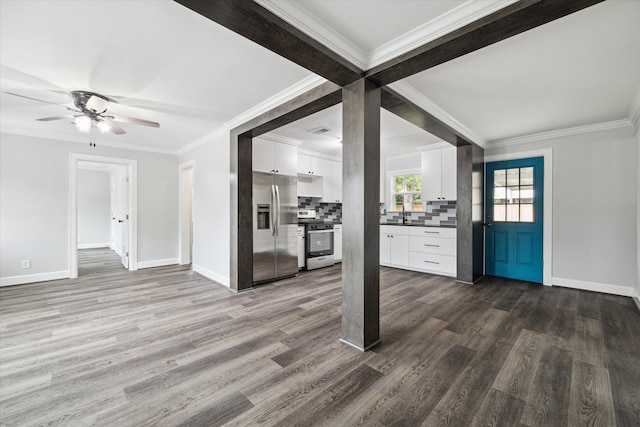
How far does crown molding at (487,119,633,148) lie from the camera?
11.9 feet

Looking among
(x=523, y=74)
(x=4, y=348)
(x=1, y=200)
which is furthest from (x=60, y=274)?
(x=523, y=74)

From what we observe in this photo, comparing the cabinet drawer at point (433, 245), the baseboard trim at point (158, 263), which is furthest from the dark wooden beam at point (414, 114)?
the baseboard trim at point (158, 263)

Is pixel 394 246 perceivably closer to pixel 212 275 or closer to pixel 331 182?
pixel 331 182

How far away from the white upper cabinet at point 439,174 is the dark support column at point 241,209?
3.27 metres

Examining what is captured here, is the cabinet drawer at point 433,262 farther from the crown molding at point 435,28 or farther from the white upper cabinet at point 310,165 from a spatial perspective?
the crown molding at point 435,28

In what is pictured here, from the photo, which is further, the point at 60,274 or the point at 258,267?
the point at 60,274

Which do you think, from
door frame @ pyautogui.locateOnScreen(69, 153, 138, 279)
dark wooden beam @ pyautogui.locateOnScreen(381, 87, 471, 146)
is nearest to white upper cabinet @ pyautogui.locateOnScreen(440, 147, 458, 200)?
dark wooden beam @ pyautogui.locateOnScreen(381, 87, 471, 146)

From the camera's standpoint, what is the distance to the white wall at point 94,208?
8.05 metres

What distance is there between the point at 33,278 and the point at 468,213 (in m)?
7.19

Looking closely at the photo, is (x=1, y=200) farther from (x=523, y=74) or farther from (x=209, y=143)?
(x=523, y=74)

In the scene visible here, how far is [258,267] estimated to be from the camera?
4.10 meters

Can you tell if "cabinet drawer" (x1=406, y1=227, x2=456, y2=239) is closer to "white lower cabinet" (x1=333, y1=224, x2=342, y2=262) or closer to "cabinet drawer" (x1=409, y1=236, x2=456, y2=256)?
"cabinet drawer" (x1=409, y1=236, x2=456, y2=256)

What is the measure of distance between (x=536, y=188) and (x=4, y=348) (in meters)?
6.87

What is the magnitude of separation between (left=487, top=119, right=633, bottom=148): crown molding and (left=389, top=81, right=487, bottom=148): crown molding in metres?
0.84
